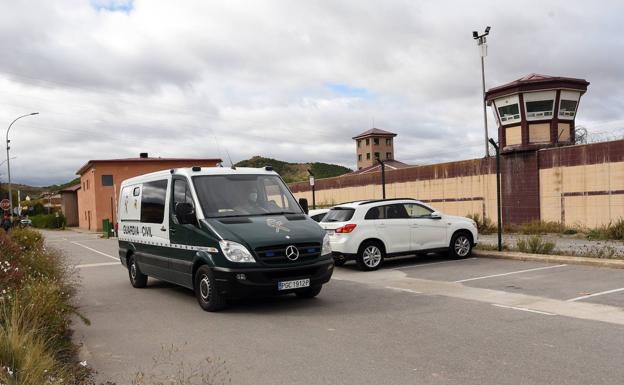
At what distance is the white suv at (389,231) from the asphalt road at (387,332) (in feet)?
5.71

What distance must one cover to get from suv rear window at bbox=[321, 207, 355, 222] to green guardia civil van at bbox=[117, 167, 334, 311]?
125 inches

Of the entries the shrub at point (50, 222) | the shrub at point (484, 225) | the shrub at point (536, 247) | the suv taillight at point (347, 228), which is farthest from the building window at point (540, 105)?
the shrub at point (50, 222)

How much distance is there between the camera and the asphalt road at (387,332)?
216 inches

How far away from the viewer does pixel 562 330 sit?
6887 millimetres

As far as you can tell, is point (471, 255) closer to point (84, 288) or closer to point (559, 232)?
point (559, 232)

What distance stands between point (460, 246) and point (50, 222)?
7430cm

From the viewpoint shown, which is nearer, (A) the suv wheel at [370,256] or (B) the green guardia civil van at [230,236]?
(B) the green guardia civil van at [230,236]

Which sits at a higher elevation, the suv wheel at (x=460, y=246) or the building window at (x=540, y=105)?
the building window at (x=540, y=105)

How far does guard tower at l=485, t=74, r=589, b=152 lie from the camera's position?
23.6 m

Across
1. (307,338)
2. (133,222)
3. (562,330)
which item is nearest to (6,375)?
(307,338)

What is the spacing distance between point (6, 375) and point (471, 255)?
497 inches

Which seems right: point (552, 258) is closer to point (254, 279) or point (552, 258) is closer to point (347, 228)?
point (347, 228)

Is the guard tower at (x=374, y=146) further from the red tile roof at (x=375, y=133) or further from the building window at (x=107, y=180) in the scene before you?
the building window at (x=107, y=180)

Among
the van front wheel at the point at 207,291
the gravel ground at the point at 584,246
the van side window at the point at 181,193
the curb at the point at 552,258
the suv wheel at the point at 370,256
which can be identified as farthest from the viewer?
the gravel ground at the point at 584,246
